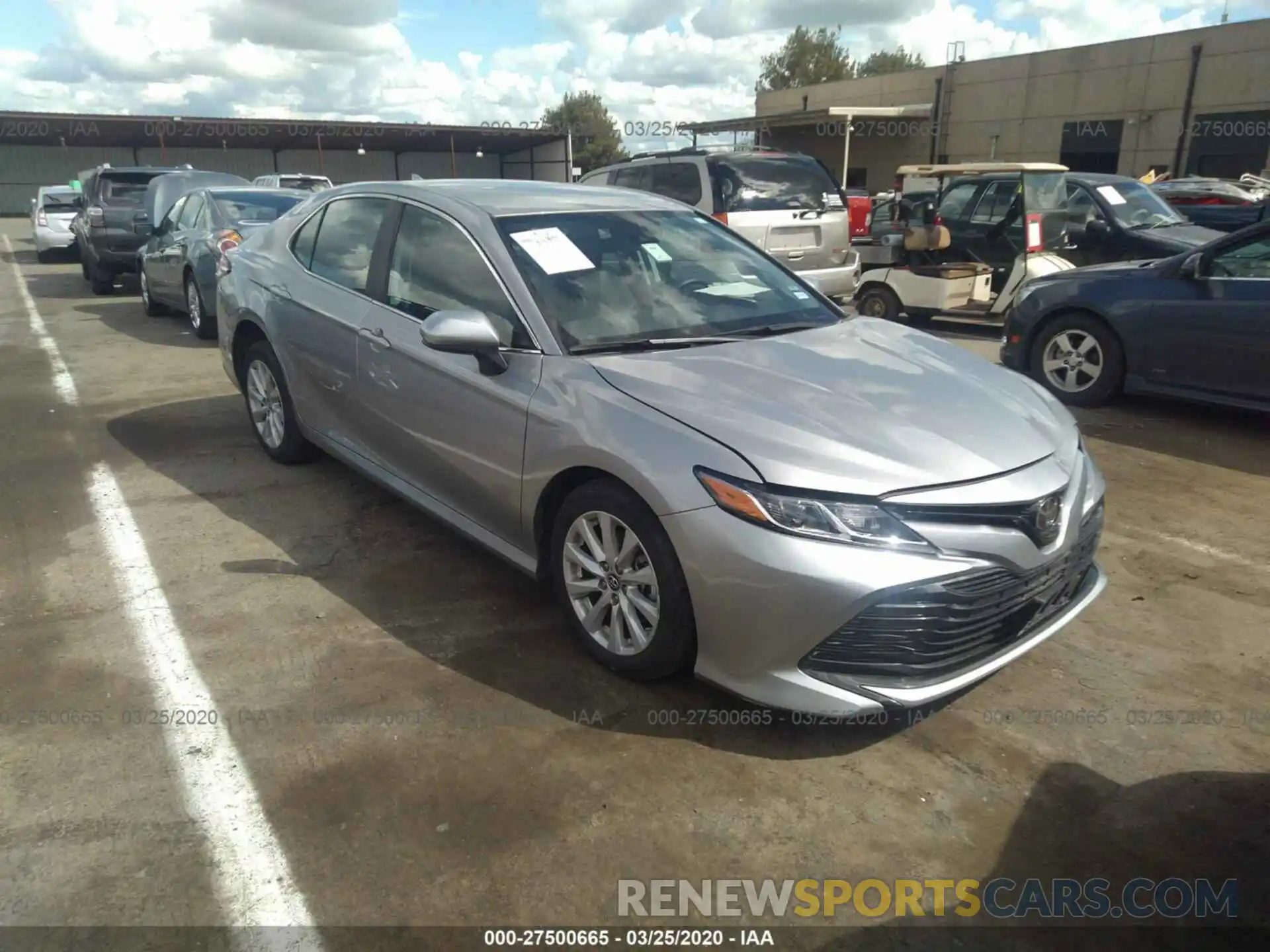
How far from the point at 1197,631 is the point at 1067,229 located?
7385mm

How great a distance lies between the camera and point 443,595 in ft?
13.1

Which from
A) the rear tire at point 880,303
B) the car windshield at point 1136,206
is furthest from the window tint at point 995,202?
the rear tire at point 880,303

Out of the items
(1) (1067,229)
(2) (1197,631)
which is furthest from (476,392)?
(1) (1067,229)

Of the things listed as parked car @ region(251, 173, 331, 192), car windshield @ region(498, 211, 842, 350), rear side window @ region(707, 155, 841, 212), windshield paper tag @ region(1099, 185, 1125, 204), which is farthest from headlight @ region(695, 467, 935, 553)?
parked car @ region(251, 173, 331, 192)

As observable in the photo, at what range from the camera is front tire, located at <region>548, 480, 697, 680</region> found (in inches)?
116

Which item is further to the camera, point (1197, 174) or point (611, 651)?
point (1197, 174)

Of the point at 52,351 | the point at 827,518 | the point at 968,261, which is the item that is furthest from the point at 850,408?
the point at 52,351

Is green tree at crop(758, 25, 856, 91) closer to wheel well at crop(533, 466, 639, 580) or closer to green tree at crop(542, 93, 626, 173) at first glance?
green tree at crop(542, 93, 626, 173)

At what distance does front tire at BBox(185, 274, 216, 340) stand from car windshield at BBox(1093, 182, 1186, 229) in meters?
9.42

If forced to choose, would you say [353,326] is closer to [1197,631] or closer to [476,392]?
[476,392]

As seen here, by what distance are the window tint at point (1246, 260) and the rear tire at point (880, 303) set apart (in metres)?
3.88

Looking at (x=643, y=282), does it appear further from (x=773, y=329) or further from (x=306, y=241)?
(x=306, y=241)

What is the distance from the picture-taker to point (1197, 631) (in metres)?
3.71

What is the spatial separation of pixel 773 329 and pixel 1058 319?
4.10 metres
